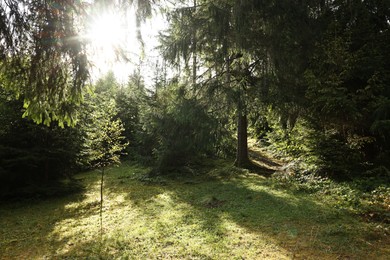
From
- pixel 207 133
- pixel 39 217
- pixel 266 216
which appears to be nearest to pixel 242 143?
pixel 207 133

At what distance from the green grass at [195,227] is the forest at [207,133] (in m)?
0.05

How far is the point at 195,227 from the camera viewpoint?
722cm

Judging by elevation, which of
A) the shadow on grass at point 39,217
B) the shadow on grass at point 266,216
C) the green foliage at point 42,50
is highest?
the green foliage at point 42,50

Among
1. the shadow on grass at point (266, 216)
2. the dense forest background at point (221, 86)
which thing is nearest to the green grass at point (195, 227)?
the shadow on grass at point (266, 216)

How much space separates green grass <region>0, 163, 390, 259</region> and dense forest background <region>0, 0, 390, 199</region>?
2151 millimetres

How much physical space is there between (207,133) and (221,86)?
2.29 meters

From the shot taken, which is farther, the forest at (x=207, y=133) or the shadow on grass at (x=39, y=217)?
the shadow on grass at (x=39, y=217)

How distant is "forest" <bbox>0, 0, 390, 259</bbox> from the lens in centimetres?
518

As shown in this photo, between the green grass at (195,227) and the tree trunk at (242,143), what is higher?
the tree trunk at (242,143)

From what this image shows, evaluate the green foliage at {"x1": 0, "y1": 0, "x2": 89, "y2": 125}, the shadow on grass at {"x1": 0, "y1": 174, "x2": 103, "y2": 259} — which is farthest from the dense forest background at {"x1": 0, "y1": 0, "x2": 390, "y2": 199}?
the shadow on grass at {"x1": 0, "y1": 174, "x2": 103, "y2": 259}

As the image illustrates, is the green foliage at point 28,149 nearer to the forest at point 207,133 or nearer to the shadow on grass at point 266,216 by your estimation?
the forest at point 207,133

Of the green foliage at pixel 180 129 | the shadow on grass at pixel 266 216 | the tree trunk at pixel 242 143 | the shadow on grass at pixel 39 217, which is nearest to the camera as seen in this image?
the shadow on grass at pixel 266 216

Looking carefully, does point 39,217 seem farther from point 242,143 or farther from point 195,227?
point 242,143

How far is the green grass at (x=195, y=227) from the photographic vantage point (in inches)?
228
